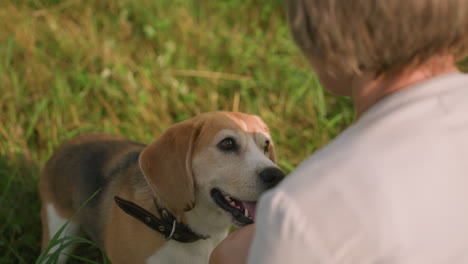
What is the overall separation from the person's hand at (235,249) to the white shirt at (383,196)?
0.68m

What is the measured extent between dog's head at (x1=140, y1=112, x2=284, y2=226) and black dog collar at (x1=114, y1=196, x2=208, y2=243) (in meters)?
0.06

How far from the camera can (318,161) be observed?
1.21 meters

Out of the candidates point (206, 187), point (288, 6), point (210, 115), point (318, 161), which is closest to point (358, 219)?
point (318, 161)

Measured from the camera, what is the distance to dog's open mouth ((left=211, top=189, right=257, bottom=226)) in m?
2.53

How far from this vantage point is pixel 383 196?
1.13 meters

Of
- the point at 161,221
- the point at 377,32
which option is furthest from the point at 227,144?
the point at 377,32

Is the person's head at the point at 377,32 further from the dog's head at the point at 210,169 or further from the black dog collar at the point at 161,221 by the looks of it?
the black dog collar at the point at 161,221

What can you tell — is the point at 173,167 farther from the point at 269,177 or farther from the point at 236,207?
the point at 269,177

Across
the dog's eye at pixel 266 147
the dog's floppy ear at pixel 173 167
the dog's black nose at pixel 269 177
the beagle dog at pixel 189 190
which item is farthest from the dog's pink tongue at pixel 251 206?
the dog's eye at pixel 266 147

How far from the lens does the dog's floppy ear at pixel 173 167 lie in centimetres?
247

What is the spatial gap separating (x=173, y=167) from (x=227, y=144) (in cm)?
32

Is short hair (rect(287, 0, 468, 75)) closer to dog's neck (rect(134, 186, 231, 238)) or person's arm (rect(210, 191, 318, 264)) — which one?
person's arm (rect(210, 191, 318, 264))

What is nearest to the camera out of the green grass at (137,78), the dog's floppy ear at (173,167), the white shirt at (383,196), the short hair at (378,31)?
the white shirt at (383,196)

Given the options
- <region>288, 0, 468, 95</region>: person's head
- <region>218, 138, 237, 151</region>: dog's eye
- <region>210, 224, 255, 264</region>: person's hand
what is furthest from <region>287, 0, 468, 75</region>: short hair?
<region>218, 138, 237, 151</region>: dog's eye
